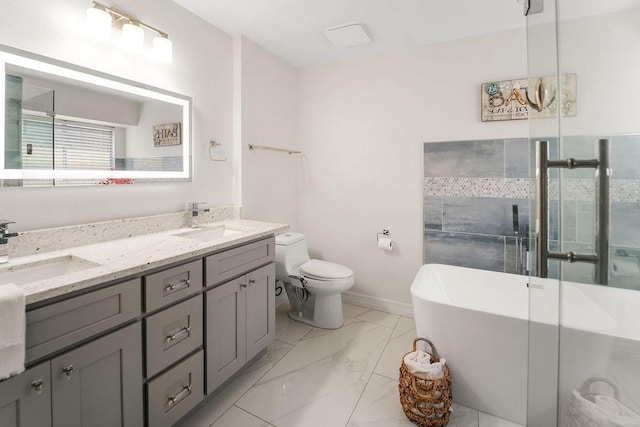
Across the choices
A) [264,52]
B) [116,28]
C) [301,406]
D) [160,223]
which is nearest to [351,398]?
[301,406]

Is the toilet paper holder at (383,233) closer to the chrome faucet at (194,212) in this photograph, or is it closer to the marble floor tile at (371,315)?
the marble floor tile at (371,315)

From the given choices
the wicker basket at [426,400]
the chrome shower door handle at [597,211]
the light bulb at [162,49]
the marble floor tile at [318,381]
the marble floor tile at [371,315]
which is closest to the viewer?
the chrome shower door handle at [597,211]

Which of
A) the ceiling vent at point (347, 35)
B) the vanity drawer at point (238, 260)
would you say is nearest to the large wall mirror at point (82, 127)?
the vanity drawer at point (238, 260)

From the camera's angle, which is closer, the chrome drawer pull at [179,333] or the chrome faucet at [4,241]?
the chrome faucet at [4,241]

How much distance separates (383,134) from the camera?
9.34ft

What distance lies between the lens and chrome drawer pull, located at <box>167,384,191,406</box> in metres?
1.36

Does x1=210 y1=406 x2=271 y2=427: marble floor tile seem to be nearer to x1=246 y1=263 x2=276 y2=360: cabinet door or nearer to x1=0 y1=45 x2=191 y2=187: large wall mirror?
x1=246 y1=263 x2=276 y2=360: cabinet door

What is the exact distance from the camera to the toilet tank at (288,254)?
8.30ft

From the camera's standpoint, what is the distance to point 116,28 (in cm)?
167

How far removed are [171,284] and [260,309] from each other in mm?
712

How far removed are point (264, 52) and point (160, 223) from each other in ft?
6.00

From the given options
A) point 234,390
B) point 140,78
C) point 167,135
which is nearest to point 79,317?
point 234,390

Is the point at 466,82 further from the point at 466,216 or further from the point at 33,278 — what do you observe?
the point at 33,278

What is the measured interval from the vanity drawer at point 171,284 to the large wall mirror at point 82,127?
76 centimetres
